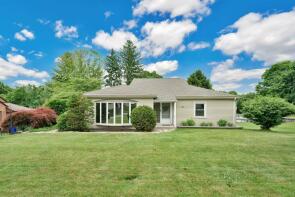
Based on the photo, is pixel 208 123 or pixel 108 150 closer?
pixel 108 150

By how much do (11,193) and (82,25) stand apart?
26.7 m

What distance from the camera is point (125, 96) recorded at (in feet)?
59.1

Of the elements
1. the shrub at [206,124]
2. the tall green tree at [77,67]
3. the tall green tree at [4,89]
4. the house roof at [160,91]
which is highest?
the tall green tree at [77,67]

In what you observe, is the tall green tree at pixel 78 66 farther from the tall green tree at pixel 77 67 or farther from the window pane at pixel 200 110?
the window pane at pixel 200 110

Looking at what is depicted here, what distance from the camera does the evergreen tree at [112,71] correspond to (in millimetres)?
49844

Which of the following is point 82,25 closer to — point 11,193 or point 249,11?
point 249,11

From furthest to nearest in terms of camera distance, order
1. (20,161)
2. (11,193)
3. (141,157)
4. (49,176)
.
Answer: (141,157)
(20,161)
(49,176)
(11,193)

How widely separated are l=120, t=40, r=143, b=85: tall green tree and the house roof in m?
25.1

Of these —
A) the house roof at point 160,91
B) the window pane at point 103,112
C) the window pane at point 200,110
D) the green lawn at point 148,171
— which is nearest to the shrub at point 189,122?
the window pane at point 200,110

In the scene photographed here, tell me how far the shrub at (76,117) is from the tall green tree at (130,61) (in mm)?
32019

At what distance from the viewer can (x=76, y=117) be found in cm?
1664

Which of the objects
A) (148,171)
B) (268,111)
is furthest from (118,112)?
(148,171)

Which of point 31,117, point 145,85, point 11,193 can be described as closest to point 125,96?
point 145,85

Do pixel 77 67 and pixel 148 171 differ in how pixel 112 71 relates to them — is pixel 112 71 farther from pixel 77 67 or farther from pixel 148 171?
pixel 148 171
